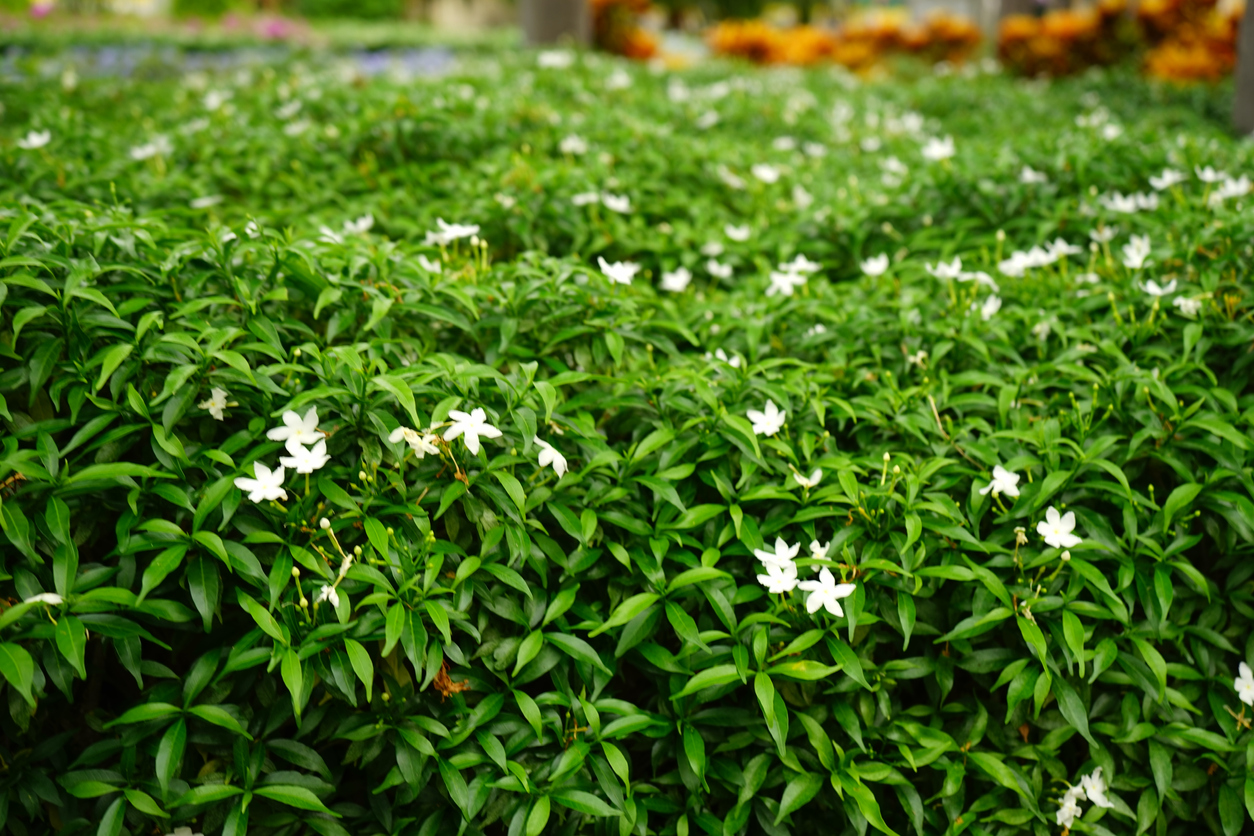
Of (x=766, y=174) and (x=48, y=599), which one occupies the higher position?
(x=766, y=174)

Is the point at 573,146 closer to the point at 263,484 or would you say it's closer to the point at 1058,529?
the point at 263,484

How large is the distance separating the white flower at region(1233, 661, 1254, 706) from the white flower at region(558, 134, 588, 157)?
248 centimetres

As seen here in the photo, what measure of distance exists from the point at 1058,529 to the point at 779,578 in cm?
54

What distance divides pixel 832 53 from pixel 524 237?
8190 millimetres

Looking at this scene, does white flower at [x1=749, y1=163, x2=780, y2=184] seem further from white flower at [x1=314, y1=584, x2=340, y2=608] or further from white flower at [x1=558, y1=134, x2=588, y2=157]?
white flower at [x1=314, y1=584, x2=340, y2=608]

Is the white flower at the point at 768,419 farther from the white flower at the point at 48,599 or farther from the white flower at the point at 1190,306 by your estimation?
the white flower at the point at 48,599

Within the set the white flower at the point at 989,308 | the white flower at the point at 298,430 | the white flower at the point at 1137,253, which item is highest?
the white flower at the point at 1137,253

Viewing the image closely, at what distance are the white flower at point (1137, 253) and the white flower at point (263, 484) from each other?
2086mm

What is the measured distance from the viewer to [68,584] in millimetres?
1357

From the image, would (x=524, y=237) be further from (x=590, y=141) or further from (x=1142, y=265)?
(x=1142, y=265)

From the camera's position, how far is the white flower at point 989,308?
7.21 ft

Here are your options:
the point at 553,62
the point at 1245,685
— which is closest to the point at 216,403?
the point at 1245,685

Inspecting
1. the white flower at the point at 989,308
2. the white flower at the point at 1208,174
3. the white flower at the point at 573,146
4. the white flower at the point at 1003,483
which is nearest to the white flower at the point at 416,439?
the white flower at the point at 1003,483

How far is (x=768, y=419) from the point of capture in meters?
1.80
